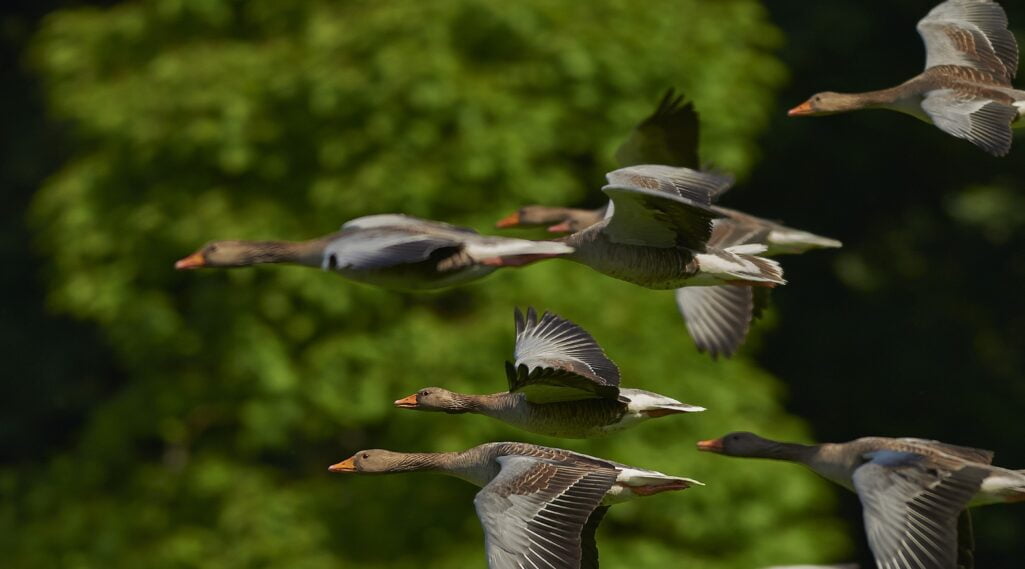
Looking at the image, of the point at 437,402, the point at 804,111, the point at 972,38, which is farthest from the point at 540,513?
the point at 972,38

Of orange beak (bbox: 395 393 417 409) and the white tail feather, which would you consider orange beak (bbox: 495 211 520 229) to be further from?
orange beak (bbox: 395 393 417 409)

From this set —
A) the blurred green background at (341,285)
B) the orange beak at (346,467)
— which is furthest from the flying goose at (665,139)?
the blurred green background at (341,285)

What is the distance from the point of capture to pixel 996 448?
20641mm

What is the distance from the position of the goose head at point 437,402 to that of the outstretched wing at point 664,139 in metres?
1.84

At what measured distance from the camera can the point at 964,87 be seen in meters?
8.32

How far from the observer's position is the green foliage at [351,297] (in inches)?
571

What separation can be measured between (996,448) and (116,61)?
32.5 ft

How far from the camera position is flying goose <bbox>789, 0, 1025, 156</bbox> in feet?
26.0

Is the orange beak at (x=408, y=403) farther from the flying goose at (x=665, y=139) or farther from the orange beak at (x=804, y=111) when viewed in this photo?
the orange beak at (x=804, y=111)

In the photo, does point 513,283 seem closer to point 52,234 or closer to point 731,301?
point 52,234

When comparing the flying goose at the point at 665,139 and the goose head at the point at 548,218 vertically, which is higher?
the flying goose at the point at 665,139

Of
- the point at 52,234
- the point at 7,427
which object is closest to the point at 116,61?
the point at 52,234

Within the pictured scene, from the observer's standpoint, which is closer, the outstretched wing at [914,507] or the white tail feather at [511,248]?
the outstretched wing at [914,507]

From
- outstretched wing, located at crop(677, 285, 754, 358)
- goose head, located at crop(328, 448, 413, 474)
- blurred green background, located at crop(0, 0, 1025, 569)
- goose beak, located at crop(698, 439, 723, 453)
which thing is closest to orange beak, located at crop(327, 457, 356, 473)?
goose head, located at crop(328, 448, 413, 474)
